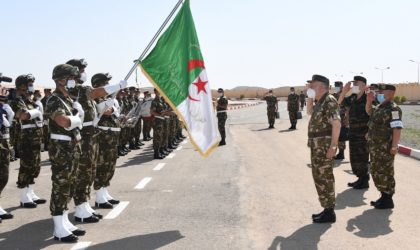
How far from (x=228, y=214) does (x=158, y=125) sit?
23.3 feet

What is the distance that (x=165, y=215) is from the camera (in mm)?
6676

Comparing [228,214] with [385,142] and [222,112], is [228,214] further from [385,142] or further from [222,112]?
[222,112]

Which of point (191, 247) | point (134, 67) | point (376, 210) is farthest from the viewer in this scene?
point (376, 210)

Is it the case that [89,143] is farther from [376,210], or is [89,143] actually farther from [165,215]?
[376,210]

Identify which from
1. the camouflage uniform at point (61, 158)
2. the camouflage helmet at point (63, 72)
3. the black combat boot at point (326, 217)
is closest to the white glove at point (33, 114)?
the camouflage uniform at point (61, 158)

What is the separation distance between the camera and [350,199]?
7742 millimetres

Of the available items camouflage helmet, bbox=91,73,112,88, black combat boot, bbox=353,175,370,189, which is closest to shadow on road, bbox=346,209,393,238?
black combat boot, bbox=353,175,370,189

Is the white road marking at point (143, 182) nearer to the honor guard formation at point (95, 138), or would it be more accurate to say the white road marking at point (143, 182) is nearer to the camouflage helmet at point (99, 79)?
the honor guard formation at point (95, 138)

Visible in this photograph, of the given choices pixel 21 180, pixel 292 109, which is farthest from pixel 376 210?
pixel 292 109

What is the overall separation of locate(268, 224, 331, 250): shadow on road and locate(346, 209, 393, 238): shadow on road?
0.40 meters

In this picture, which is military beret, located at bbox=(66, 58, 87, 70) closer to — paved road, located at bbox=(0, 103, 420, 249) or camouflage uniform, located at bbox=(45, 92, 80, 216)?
camouflage uniform, located at bbox=(45, 92, 80, 216)

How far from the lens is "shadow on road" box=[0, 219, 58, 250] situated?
536cm

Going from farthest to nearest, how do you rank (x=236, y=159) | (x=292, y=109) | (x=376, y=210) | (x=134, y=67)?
(x=292, y=109) → (x=236, y=159) → (x=376, y=210) → (x=134, y=67)

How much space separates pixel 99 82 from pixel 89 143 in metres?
1.16
